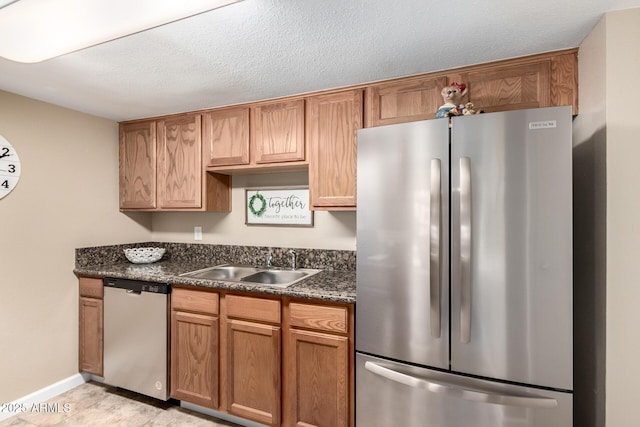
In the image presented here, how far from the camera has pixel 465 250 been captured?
139cm

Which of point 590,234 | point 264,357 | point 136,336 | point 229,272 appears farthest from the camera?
point 229,272

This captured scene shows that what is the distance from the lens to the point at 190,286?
2.17 m

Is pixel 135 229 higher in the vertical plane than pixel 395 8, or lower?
lower

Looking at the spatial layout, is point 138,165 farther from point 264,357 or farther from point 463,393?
point 463,393

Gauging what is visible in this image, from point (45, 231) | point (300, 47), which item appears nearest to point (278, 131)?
point (300, 47)

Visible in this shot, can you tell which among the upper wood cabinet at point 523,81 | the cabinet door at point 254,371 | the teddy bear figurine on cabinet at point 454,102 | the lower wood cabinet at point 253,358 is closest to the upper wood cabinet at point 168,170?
the lower wood cabinet at point 253,358

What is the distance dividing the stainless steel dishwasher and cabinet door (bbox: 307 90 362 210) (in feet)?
4.13

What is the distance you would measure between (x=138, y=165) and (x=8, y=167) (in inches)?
33.1

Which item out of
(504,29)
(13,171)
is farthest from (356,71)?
(13,171)

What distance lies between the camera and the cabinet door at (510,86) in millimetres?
1703

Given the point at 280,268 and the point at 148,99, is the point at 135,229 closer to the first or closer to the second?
the point at 148,99

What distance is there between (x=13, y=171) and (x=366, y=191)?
2.40m

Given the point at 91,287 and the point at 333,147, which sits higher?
the point at 333,147

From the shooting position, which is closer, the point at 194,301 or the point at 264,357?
the point at 264,357
